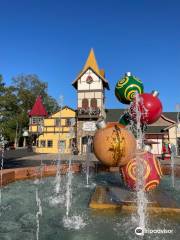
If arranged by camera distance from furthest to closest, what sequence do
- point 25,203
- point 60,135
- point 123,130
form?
point 60,135 → point 25,203 → point 123,130

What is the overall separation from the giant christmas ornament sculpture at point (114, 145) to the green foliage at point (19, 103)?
44.0m

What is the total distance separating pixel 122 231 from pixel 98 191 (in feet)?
8.57

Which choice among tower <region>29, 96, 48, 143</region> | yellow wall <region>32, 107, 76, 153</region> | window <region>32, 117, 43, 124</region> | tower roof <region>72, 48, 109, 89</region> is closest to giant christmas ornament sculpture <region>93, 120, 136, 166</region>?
tower roof <region>72, 48, 109, 89</region>

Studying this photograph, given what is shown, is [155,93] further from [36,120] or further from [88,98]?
[36,120]

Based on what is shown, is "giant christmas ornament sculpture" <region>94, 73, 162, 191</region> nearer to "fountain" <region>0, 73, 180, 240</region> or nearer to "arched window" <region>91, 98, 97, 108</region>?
"fountain" <region>0, 73, 180, 240</region>

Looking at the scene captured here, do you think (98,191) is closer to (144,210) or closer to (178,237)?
(144,210)

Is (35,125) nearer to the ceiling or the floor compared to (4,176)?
nearer to the ceiling

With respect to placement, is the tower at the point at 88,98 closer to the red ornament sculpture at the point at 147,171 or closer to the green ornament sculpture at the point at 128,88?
the green ornament sculpture at the point at 128,88

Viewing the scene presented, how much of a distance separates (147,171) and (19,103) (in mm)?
55894

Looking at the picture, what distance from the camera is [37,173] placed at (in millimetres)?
11383

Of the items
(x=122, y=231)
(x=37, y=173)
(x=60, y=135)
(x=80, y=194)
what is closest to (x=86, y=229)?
(x=122, y=231)

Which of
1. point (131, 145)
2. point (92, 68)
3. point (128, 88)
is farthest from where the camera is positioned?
point (92, 68)

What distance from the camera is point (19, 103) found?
6034cm

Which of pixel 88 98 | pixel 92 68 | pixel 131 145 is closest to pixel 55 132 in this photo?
pixel 88 98
